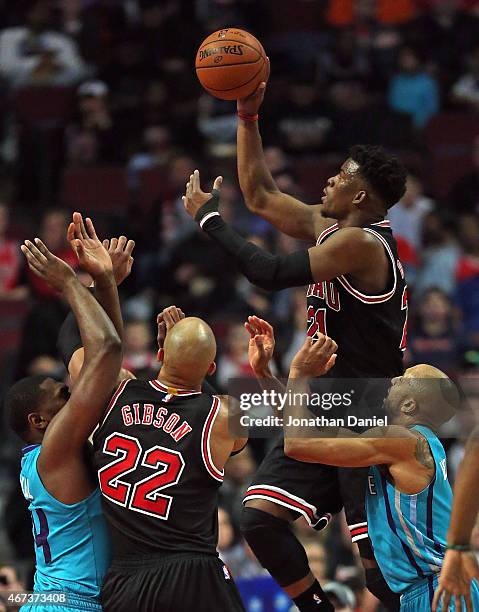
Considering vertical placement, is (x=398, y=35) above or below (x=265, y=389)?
above

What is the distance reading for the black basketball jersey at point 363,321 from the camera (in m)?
5.74

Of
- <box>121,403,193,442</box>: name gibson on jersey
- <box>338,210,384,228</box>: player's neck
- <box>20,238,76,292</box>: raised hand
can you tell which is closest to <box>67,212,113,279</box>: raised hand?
<box>20,238,76,292</box>: raised hand

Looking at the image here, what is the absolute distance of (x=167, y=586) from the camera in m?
5.27

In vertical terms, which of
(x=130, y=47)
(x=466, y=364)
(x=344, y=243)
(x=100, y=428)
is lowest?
(x=466, y=364)

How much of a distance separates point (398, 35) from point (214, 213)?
9501 millimetres

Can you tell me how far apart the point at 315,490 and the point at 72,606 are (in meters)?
1.22

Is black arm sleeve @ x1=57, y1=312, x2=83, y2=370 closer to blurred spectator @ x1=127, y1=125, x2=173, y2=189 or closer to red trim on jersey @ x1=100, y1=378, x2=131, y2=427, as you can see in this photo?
red trim on jersey @ x1=100, y1=378, x2=131, y2=427

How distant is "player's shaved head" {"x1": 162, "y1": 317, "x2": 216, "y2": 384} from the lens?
17.6 feet

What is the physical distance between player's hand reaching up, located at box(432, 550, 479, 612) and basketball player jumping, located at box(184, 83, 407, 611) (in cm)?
114

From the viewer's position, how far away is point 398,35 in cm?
1466

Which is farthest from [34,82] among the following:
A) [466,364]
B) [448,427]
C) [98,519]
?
[98,519]

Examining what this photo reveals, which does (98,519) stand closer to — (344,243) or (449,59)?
(344,243)

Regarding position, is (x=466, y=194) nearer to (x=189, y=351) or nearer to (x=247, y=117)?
(x=247, y=117)

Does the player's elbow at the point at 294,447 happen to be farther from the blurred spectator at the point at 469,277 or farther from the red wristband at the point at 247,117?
the blurred spectator at the point at 469,277
